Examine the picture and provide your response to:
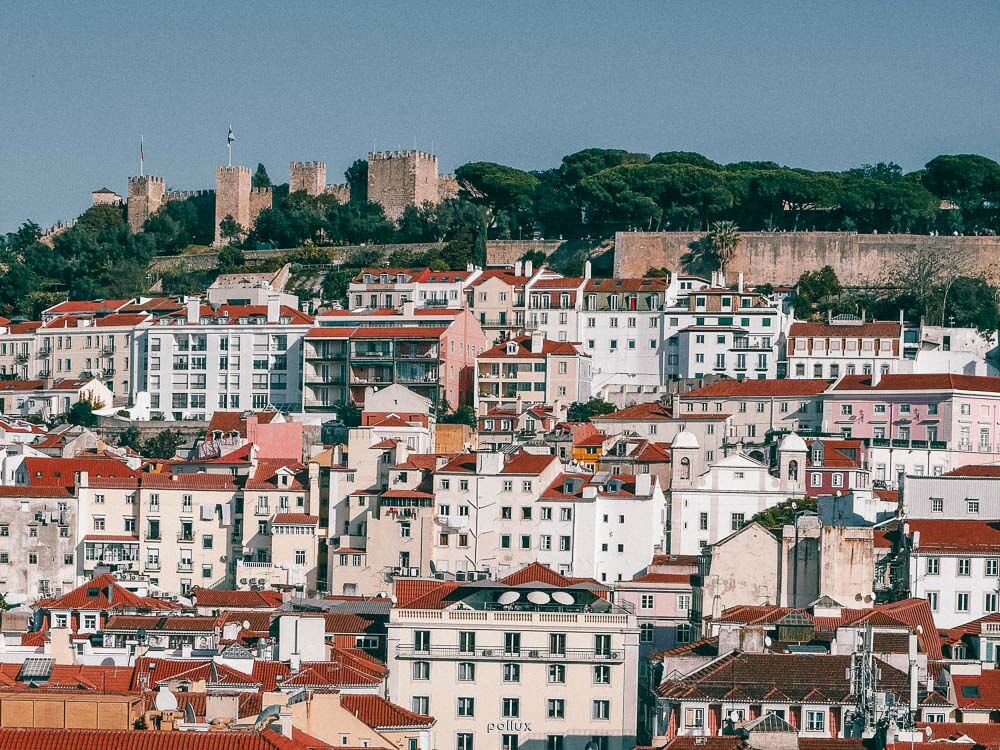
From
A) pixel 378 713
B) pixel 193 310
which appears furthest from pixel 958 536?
pixel 193 310

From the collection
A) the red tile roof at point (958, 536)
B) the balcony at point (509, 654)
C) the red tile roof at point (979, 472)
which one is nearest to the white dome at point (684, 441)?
the red tile roof at point (979, 472)

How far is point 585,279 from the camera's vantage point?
103 meters

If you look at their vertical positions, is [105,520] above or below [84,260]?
below

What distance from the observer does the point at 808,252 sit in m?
111

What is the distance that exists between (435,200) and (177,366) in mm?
30492

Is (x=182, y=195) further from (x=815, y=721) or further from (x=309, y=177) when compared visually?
(x=815, y=721)

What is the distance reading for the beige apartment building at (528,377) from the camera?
93.3 meters

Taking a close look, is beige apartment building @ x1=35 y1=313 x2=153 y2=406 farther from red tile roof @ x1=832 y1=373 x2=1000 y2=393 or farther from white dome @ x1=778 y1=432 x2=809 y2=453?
white dome @ x1=778 y1=432 x2=809 y2=453

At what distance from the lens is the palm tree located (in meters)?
111

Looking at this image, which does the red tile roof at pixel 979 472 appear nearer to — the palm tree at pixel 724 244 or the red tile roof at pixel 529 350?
the red tile roof at pixel 529 350

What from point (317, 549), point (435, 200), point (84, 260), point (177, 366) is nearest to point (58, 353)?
point (177, 366)

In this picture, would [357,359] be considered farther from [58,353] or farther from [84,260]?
[84,260]

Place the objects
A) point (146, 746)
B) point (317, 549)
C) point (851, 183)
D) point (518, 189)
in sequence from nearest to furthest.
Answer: point (146, 746), point (317, 549), point (851, 183), point (518, 189)

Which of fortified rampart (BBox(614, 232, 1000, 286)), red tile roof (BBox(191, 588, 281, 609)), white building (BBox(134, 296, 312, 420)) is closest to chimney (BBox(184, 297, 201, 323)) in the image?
white building (BBox(134, 296, 312, 420))
